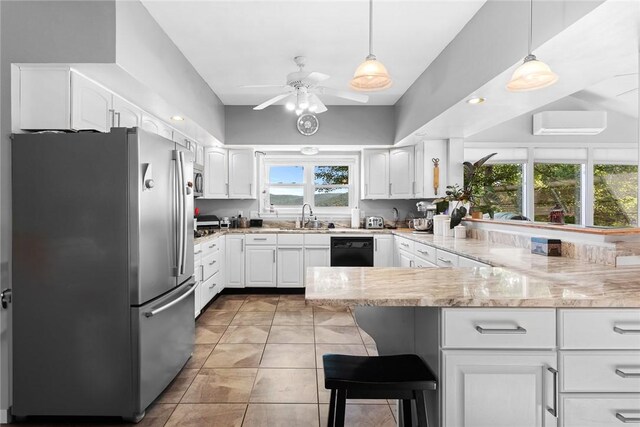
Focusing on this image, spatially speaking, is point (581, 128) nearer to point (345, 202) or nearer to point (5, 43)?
point (345, 202)

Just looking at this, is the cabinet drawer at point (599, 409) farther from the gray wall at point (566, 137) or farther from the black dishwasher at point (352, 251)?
the gray wall at point (566, 137)

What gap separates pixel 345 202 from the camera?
223 inches

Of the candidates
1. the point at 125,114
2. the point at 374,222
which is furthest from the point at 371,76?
the point at 374,222

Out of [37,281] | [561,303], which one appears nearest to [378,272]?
[561,303]

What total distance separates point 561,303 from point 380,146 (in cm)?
408

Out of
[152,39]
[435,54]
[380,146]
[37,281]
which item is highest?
[435,54]

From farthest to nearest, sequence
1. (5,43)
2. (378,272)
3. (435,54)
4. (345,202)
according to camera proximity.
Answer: (345,202) → (435,54) → (5,43) → (378,272)

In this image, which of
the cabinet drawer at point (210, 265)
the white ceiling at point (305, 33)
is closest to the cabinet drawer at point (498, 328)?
the white ceiling at point (305, 33)

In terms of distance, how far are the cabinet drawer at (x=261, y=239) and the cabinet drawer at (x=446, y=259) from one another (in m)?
2.37

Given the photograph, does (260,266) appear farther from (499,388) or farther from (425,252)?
(499,388)

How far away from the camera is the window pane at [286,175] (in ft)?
18.6

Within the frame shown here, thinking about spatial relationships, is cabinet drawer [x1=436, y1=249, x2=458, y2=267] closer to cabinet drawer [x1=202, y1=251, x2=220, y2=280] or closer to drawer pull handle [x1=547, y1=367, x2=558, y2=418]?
drawer pull handle [x1=547, y1=367, x2=558, y2=418]

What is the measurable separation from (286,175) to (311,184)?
428 mm

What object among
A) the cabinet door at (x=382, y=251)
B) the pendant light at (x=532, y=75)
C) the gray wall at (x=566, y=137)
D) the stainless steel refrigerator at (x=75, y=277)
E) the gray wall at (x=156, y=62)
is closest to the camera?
the pendant light at (x=532, y=75)
